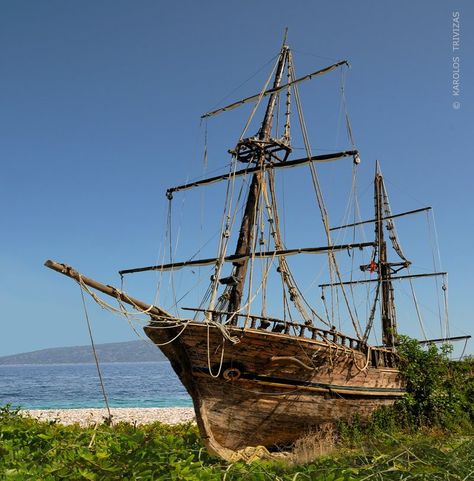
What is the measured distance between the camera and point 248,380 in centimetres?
1360

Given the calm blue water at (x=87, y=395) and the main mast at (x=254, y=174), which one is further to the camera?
the calm blue water at (x=87, y=395)

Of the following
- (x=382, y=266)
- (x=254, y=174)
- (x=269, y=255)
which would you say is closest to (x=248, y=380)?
(x=269, y=255)

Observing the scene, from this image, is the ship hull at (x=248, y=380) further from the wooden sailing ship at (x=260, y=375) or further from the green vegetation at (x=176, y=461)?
the green vegetation at (x=176, y=461)

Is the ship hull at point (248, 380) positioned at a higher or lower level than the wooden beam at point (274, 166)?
lower

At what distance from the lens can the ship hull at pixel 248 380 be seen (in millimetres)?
13445

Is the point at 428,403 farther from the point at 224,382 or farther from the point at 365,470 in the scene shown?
the point at 365,470

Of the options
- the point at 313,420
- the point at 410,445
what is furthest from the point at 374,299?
the point at 410,445

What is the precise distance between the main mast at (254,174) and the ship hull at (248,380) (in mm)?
4670

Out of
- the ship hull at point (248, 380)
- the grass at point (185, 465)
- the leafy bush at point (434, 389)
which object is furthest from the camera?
the leafy bush at point (434, 389)

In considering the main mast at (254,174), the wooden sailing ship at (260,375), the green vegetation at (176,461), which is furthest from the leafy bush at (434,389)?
the green vegetation at (176,461)

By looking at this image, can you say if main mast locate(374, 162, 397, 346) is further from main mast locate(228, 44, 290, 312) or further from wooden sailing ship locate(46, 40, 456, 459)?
wooden sailing ship locate(46, 40, 456, 459)

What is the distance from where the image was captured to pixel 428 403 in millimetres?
18453

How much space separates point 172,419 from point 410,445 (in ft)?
101

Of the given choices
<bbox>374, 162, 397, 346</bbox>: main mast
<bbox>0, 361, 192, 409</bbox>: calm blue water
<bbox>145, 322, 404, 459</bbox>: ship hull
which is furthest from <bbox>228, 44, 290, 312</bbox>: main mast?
<bbox>374, 162, 397, 346</bbox>: main mast
